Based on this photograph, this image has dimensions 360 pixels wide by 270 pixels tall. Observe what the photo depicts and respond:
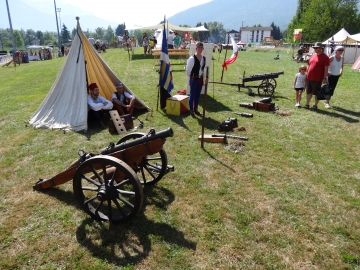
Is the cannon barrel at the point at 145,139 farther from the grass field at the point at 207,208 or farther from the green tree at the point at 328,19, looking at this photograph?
the green tree at the point at 328,19

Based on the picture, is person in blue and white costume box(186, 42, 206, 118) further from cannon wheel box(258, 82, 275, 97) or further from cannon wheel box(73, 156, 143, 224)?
cannon wheel box(73, 156, 143, 224)

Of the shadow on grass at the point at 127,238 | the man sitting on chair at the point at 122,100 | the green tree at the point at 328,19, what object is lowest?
the shadow on grass at the point at 127,238

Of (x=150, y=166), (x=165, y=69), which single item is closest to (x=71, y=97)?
(x=165, y=69)

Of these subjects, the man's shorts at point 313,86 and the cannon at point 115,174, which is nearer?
the cannon at point 115,174

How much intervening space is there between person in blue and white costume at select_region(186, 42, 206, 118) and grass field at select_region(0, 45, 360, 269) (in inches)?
47.0

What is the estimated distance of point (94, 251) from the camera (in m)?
3.02

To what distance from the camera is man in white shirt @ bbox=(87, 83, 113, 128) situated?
22.1 ft

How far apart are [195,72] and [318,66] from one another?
11.8 ft

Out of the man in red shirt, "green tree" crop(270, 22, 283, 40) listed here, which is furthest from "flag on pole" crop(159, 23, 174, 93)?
"green tree" crop(270, 22, 283, 40)

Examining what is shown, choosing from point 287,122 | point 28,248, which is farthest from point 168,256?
point 287,122

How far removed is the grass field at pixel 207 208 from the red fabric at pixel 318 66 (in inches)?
75.4

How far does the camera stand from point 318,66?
7809 mm

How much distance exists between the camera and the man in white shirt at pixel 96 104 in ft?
22.1

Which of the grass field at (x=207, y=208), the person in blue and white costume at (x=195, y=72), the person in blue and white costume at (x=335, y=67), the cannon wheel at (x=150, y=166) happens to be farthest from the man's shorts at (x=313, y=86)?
the cannon wheel at (x=150, y=166)
